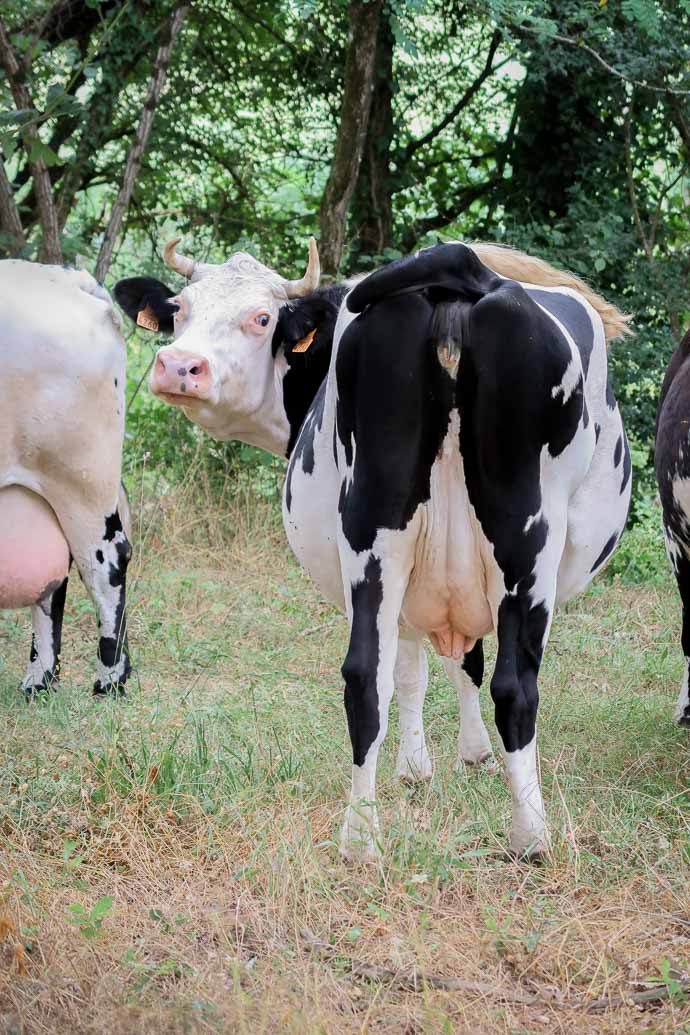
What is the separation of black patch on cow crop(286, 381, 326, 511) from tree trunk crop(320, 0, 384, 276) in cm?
408

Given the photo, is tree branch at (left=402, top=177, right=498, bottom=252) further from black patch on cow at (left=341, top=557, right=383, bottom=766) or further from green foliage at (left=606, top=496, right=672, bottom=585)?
black patch on cow at (left=341, top=557, right=383, bottom=766)

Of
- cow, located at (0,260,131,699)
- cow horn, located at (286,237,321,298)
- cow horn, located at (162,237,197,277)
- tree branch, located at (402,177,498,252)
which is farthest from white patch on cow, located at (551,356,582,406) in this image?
tree branch, located at (402,177,498,252)

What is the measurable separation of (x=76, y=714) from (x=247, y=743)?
1.11m

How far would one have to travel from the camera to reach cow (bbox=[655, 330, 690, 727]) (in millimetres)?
4594

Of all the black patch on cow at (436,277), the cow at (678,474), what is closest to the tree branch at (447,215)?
the cow at (678,474)

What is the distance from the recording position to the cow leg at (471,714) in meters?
4.55

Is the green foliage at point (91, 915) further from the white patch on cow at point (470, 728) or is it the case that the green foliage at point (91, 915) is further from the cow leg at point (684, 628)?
the cow leg at point (684, 628)

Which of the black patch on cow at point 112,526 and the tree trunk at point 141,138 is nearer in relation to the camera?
the black patch on cow at point 112,526

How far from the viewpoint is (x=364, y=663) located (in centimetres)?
350

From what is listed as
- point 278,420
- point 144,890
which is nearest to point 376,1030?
point 144,890

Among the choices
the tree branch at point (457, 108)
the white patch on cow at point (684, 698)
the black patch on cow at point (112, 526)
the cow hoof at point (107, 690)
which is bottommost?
the cow hoof at point (107, 690)

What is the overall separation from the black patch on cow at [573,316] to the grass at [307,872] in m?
1.42

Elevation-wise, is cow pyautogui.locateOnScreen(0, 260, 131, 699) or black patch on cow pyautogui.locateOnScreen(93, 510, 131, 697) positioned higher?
cow pyautogui.locateOnScreen(0, 260, 131, 699)

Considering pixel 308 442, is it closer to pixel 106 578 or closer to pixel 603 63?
pixel 106 578
